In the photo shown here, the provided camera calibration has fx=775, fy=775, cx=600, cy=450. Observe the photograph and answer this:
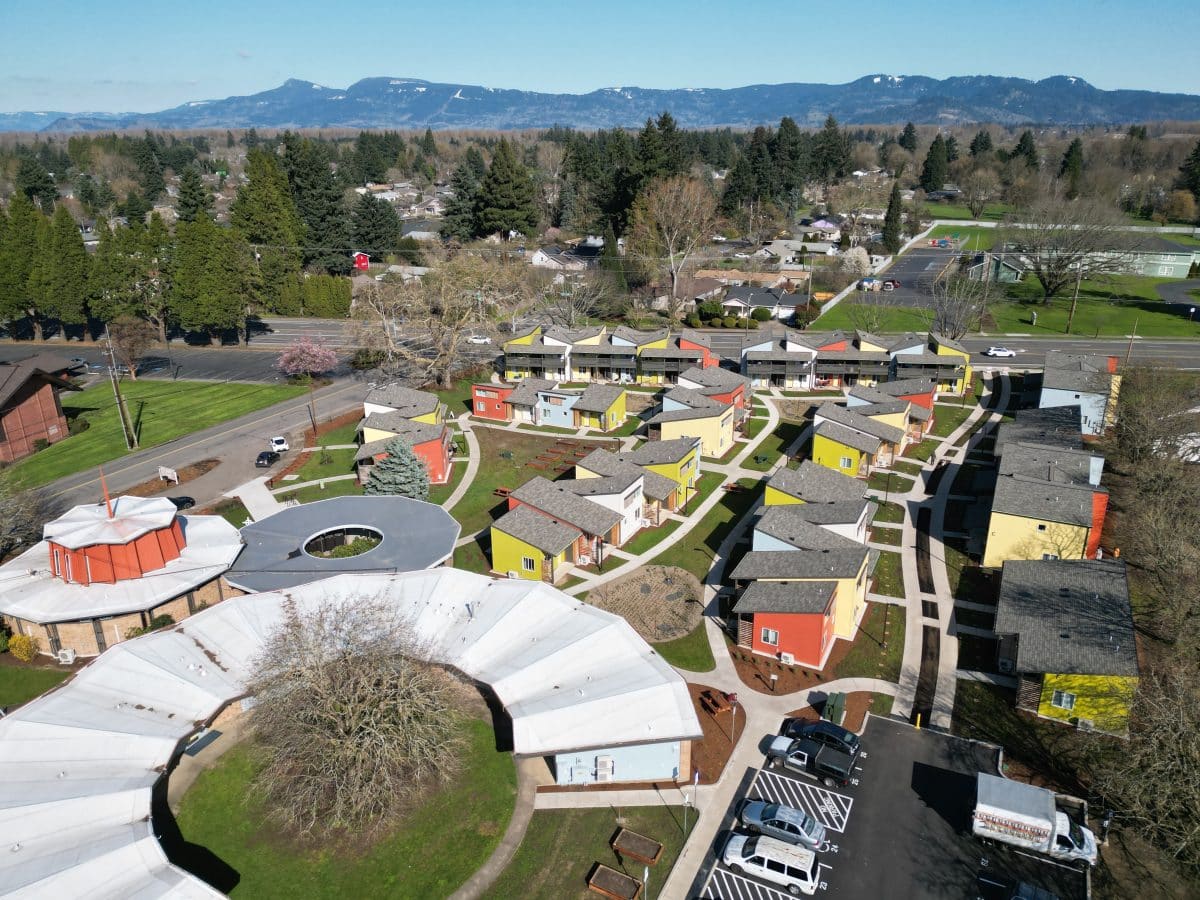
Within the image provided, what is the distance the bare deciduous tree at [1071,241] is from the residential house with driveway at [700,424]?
68.1 metres

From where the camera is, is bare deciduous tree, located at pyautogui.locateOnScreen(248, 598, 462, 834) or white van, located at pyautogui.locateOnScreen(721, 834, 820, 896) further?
bare deciduous tree, located at pyautogui.locateOnScreen(248, 598, 462, 834)

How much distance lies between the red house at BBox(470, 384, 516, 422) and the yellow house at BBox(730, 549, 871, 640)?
36.3 m

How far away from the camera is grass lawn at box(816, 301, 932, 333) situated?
354ft

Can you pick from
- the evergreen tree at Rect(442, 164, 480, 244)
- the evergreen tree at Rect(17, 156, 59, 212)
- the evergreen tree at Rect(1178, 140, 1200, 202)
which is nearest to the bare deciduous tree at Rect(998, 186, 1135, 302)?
the evergreen tree at Rect(1178, 140, 1200, 202)

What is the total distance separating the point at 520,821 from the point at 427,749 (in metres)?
4.60

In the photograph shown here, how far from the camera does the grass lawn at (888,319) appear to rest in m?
108

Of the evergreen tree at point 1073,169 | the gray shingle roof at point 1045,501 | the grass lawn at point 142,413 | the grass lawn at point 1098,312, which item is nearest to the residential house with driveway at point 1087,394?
the gray shingle roof at point 1045,501

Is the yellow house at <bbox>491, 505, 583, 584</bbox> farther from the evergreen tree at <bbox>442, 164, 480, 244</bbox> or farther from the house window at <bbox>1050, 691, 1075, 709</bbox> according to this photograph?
the evergreen tree at <bbox>442, 164, 480, 244</bbox>

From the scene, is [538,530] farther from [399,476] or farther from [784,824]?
[784,824]

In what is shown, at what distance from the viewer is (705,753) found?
33.9 metres

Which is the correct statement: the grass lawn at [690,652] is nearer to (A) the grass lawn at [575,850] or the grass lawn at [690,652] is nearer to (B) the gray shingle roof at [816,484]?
(A) the grass lawn at [575,850]

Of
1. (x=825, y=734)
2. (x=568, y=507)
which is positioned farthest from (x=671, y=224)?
(x=825, y=734)

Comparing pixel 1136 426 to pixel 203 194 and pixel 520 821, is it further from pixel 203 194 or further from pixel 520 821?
pixel 203 194

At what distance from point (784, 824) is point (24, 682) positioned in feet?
124
